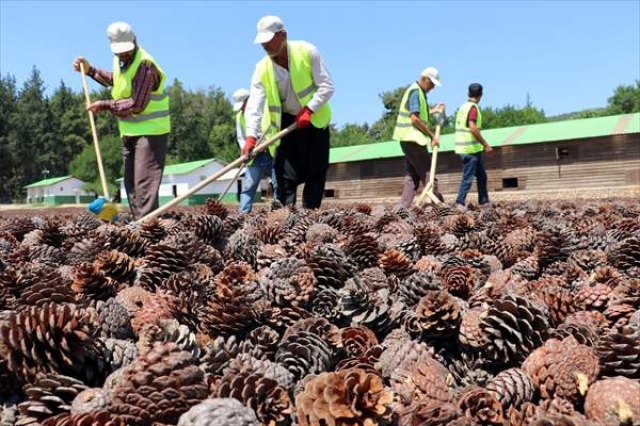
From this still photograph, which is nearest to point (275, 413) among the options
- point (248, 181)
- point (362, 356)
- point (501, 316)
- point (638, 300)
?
point (362, 356)

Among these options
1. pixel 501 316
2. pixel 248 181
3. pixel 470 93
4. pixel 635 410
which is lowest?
pixel 635 410

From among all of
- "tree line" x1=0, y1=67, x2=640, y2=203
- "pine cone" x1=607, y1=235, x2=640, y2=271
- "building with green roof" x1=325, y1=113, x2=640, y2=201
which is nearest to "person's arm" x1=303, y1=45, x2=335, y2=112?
"pine cone" x1=607, y1=235, x2=640, y2=271

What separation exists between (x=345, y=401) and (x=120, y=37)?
5.64 metres

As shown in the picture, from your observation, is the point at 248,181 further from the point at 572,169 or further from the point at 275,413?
the point at 572,169

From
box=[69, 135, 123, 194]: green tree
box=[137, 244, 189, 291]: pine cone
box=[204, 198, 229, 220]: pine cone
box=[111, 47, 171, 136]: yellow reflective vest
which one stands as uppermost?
box=[69, 135, 123, 194]: green tree

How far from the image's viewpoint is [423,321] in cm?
158

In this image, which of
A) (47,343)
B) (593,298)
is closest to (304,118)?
(593,298)

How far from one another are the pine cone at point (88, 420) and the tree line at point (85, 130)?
66.6 metres

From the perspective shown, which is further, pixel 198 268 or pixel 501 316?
pixel 198 268

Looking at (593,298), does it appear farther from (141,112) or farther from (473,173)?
(473,173)

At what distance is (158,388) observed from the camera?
119cm

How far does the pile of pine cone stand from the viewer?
114cm

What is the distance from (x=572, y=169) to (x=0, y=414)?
28041mm

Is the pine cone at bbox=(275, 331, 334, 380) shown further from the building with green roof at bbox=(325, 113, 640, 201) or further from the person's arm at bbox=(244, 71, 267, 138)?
the building with green roof at bbox=(325, 113, 640, 201)
